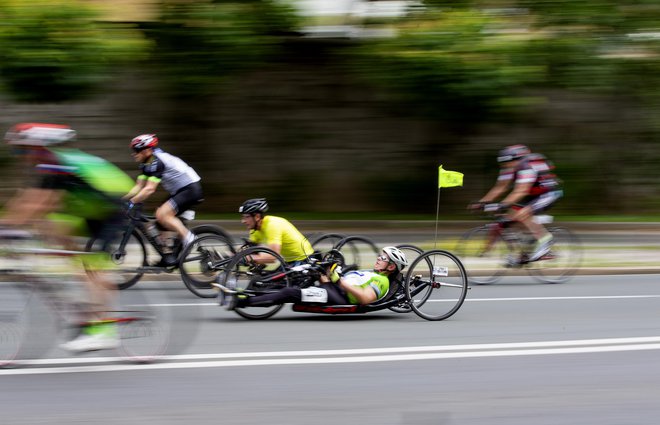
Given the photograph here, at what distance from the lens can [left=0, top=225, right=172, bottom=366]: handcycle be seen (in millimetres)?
6410

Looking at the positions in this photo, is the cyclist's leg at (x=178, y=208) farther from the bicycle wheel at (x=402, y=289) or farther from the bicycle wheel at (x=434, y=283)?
the bicycle wheel at (x=434, y=283)

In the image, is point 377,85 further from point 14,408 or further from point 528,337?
point 14,408

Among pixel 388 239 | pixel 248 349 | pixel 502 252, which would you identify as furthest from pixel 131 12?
pixel 248 349

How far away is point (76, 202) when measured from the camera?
259 inches

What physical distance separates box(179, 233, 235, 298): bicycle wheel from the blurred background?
569cm

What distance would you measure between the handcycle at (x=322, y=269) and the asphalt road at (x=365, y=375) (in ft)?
0.55

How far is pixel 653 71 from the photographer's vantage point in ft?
56.9

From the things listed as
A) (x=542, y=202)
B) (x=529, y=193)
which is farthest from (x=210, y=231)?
(x=542, y=202)

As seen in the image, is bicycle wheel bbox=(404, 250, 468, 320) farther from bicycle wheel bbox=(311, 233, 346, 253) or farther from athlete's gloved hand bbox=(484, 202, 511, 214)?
athlete's gloved hand bbox=(484, 202, 511, 214)

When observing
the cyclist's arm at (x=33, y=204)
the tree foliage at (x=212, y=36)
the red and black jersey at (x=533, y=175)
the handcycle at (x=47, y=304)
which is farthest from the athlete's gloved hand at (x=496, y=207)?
the cyclist's arm at (x=33, y=204)

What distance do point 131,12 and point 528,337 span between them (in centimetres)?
1056

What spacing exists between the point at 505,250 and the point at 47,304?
7153mm

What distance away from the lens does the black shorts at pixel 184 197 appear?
10.4 m

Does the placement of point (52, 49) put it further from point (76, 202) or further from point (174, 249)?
point (76, 202)
